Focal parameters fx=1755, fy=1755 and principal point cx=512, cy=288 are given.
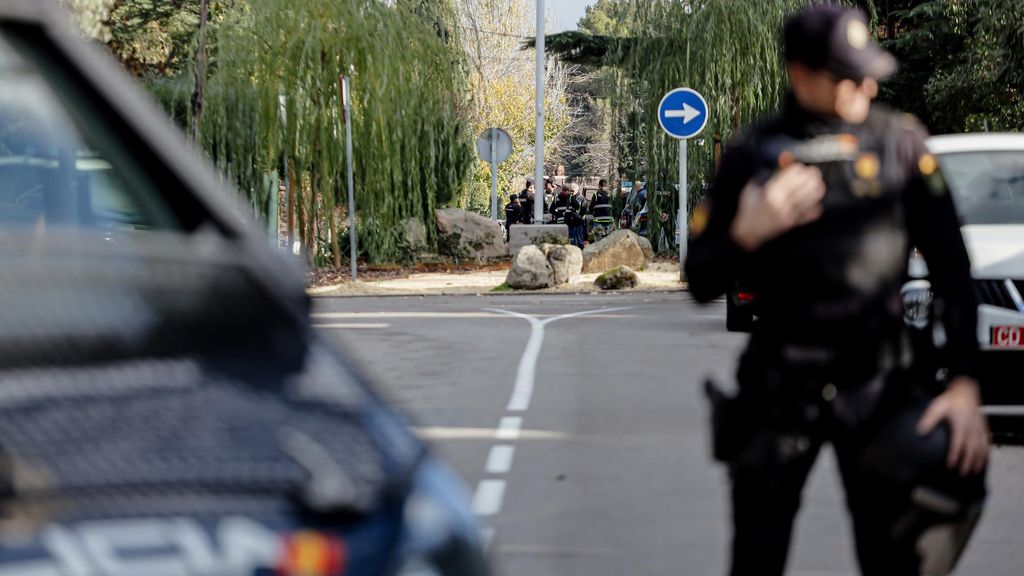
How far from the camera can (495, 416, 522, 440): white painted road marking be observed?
9.85 m

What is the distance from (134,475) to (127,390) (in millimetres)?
150

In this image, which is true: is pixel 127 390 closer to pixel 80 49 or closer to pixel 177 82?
pixel 80 49

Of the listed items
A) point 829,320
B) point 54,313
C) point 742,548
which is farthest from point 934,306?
point 54,313

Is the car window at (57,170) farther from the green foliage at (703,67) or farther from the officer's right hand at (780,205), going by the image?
the green foliage at (703,67)

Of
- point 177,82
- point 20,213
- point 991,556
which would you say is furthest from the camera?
point 177,82

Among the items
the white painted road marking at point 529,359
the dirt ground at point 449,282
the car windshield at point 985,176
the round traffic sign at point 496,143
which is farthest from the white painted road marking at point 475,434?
the round traffic sign at point 496,143

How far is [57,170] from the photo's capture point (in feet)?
7.77

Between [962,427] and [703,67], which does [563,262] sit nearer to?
[703,67]

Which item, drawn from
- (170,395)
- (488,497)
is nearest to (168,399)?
(170,395)

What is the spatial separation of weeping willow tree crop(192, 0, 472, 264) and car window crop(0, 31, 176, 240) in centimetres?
2819

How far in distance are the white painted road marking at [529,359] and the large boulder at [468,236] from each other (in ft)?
42.7

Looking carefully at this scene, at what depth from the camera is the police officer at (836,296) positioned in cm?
344

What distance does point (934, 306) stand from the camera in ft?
12.0

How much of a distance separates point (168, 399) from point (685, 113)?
954 inches
